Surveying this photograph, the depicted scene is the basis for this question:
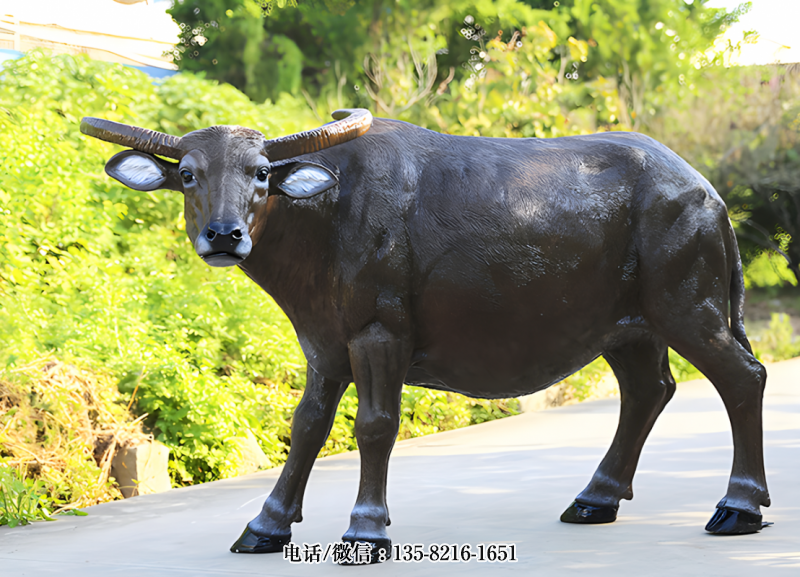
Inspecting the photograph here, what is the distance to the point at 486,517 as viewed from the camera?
4.76m

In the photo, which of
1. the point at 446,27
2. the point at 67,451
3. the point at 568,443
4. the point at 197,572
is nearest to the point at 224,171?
the point at 197,572

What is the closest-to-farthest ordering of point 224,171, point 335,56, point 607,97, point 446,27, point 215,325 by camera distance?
1. point 224,171
2. point 215,325
3. point 607,97
4. point 335,56
5. point 446,27

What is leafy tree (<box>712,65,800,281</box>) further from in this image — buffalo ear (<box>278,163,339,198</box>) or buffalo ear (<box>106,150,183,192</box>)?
buffalo ear (<box>106,150,183,192</box>)

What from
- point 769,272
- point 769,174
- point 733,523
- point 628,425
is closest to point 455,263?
point 628,425

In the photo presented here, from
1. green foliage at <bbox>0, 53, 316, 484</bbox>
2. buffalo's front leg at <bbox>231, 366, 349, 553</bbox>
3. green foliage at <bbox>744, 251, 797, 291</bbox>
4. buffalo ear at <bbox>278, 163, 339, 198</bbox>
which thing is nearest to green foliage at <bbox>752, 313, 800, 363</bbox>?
green foliage at <bbox>744, 251, 797, 291</bbox>

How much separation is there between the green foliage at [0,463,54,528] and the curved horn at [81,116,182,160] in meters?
2.03

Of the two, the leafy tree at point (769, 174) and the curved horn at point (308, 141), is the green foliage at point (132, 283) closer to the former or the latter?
the curved horn at point (308, 141)

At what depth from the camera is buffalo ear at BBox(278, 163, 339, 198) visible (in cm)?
370

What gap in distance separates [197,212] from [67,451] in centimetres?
243

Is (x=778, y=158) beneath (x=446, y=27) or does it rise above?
beneath

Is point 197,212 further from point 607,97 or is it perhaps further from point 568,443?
point 607,97

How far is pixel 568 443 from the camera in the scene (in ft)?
23.5

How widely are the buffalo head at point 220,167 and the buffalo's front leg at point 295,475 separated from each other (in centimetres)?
93

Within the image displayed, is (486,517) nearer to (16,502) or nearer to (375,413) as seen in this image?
(375,413)
